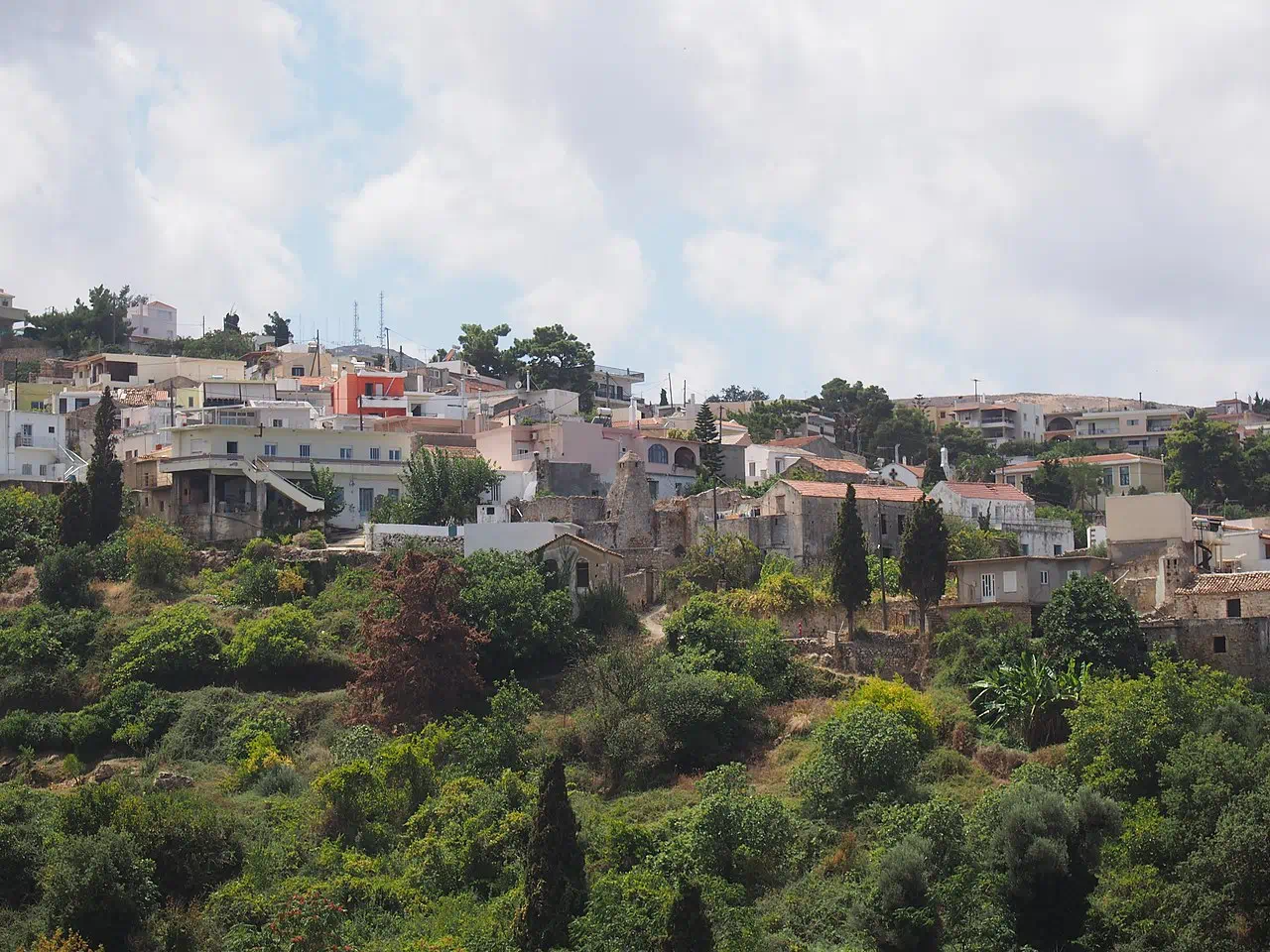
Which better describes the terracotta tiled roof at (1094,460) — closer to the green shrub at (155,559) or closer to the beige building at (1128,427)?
the beige building at (1128,427)

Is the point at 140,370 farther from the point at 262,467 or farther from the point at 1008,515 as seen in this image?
the point at 1008,515

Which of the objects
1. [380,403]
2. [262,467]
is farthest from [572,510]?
[380,403]

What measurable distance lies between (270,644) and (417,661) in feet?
17.0

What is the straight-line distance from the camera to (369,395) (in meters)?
69.0

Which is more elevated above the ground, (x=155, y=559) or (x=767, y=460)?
(x=767, y=460)

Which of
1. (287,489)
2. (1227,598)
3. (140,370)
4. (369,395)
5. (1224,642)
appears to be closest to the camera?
(1224,642)

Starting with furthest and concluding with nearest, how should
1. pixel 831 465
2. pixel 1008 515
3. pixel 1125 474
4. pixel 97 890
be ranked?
pixel 1125 474 < pixel 831 465 < pixel 1008 515 < pixel 97 890

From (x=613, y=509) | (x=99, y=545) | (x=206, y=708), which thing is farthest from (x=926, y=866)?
(x=99, y=545)

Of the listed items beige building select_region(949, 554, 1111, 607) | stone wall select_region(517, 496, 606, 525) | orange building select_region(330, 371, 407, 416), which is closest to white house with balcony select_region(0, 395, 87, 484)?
orange building select_region(330, 371, 407, 416)

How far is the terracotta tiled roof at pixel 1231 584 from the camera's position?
3947cm

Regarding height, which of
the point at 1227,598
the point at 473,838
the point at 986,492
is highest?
the point at 986,492

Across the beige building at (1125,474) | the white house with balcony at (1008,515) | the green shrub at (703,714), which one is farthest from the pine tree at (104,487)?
the beige building at (1125,474)

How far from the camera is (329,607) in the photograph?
156ft

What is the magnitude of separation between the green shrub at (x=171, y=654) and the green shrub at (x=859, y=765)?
1678 centimetres
